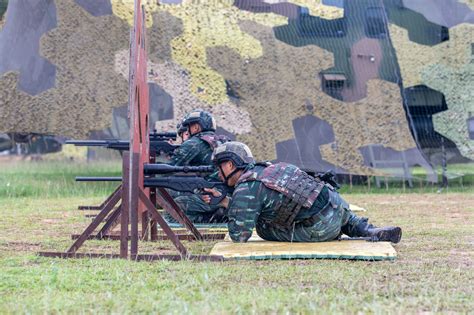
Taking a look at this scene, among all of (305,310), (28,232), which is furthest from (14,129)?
(305,310)

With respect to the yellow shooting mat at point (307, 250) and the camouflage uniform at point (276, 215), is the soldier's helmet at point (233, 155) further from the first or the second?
the yellow shooting mat at point (307, 250)

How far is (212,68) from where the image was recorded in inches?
653

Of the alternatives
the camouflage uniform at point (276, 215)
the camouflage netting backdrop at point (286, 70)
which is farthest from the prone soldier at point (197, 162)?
the camouflage netting backdrop at point (286, 70)

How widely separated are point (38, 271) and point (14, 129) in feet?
33.1

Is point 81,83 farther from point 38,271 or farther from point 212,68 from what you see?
point 38,271

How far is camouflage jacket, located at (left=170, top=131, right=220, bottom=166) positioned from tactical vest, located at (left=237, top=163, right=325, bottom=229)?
313cm

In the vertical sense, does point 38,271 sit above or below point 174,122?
below

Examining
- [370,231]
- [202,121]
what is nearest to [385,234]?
[370,231]

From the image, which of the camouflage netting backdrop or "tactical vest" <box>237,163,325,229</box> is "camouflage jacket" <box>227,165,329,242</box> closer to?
"tactical vest" <box>237,163,325,229</box>

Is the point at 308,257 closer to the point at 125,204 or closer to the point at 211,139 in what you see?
the point at 125,204

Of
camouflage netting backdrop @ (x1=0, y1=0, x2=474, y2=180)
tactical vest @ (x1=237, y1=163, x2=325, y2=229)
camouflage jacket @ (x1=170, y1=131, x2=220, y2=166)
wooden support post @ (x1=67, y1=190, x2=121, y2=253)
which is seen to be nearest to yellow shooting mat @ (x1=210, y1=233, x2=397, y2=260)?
tactical vest @ (x1=237, y1=163, x2=325, y2=229)

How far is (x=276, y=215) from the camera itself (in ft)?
25.8

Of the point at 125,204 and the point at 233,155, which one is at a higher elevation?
the point at 233,155

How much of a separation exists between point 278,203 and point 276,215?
0.22m
